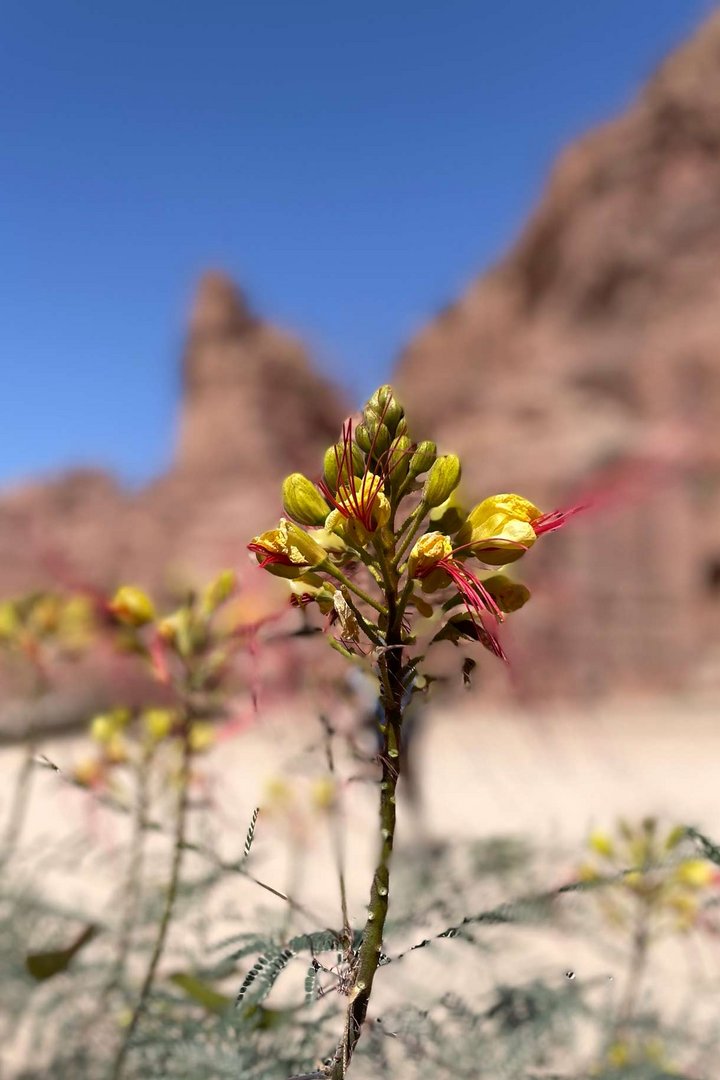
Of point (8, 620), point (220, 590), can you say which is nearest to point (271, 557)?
point (220, 590)

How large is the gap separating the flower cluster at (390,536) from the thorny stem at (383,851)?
0.08ft

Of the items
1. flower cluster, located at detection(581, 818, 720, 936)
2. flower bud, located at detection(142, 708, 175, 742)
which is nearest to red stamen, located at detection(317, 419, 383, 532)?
flower bud, located at detection(142, 708, 175, 742)

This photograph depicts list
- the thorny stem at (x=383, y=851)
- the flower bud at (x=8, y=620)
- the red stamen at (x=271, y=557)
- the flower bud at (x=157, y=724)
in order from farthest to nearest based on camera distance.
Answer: the flower bud at (x=8, y=620) < the flower bud at (x=157, y=724) < the red stamen at (x=271, y=557) < the thorny stem at (x=383, y=851)

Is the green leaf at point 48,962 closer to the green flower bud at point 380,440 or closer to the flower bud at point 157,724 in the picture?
the flower bud at point 157,724

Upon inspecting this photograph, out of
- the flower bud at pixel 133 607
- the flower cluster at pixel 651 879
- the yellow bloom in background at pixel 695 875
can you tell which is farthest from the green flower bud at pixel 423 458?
the yellow bloom in background at pixel 695 875

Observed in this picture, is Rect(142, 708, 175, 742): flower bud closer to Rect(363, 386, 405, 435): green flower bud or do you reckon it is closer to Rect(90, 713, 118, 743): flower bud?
Rect(90, 713, 118, 743): flower bud

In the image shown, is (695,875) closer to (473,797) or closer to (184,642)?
(184,642)

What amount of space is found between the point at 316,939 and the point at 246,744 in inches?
292

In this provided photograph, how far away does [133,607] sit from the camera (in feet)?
4.03

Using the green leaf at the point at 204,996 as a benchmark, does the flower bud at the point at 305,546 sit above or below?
above

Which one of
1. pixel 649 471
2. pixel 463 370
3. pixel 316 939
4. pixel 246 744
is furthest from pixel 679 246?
pixel 316 939

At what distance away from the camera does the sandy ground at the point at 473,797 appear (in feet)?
8.00

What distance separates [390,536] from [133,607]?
0.65 meters

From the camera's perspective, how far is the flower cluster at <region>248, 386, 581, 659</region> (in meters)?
0.70
